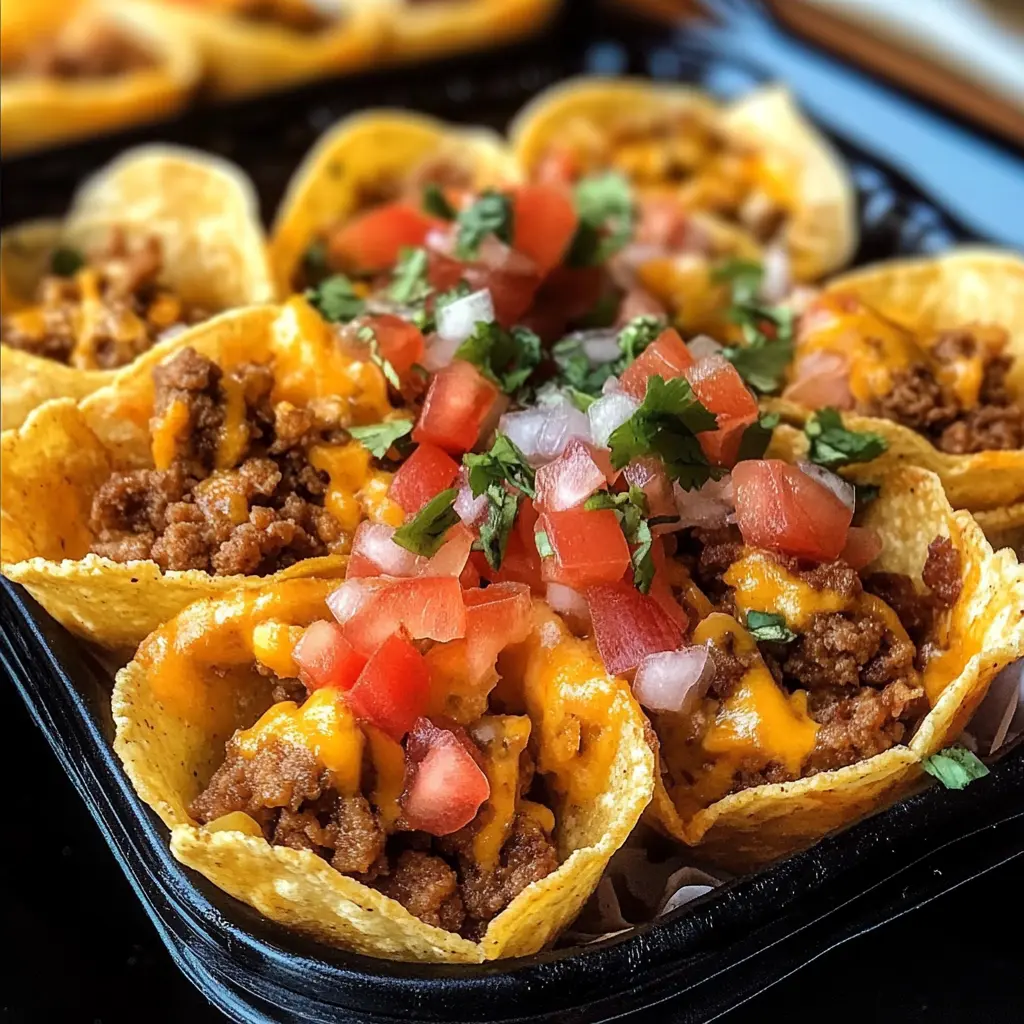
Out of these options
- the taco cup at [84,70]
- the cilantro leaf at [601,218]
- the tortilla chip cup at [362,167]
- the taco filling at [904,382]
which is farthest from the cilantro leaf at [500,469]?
the taco cup at [84,70]

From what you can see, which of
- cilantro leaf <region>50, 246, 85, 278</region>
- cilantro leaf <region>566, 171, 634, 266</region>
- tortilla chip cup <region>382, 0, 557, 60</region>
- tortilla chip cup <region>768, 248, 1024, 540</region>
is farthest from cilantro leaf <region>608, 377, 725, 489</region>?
tortilla chip cup <region>382, 0, 557, 60</region>

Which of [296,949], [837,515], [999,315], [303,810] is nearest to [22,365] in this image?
[303,810]

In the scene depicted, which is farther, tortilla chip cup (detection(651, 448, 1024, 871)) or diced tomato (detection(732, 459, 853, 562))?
diced tomato (detection(732, 459, 853, 562))

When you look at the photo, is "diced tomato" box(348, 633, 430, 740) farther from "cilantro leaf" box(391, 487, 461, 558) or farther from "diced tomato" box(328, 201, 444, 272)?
"diced tomato" box(328, 201, 444, 272)

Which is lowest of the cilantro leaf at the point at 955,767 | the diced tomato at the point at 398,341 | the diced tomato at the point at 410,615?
the diced tomato at the point at 410,615

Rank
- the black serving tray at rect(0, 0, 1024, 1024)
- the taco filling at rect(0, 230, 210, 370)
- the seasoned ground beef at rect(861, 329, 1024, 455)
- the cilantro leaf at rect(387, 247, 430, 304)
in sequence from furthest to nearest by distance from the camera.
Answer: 1. the taco filling at rect(0, 230, 210, 370)
2. the cilantro leaf at rect(387, 247, 430, 304)
3. the seasoned ground beef at rect(861, 329, 1024, 455)
4. the black serving tray at rect(0, 0, 1024, 1024)

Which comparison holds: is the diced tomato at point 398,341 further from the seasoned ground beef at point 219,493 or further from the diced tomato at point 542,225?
the diced tomato at point 542,225

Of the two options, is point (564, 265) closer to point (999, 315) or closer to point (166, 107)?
point (999, 315)
